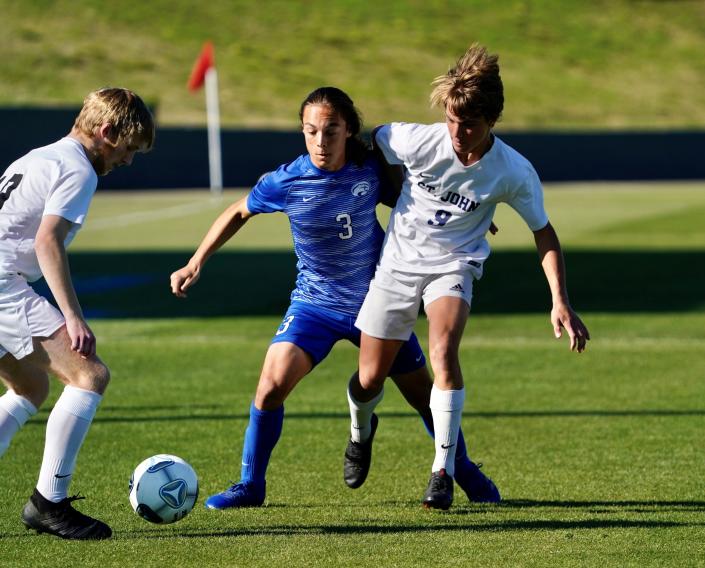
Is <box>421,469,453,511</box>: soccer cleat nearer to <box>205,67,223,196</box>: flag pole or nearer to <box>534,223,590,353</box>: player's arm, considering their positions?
<box>534,223,590,353</box>: player's arm

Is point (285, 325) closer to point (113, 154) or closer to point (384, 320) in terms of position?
point (384, 320)

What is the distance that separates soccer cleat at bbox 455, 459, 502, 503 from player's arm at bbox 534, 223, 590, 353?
0.87 meters

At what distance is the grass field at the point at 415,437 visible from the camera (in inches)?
219

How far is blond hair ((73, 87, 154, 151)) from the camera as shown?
547 centimetres

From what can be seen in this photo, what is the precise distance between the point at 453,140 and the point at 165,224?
69.4 ft

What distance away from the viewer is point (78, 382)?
552 centimetres

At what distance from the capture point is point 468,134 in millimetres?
5926

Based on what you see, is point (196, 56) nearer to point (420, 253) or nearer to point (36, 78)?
point (36, 78)

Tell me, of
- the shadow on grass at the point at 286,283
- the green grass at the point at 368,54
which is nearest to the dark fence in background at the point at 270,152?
the green grass at the point at 368,54

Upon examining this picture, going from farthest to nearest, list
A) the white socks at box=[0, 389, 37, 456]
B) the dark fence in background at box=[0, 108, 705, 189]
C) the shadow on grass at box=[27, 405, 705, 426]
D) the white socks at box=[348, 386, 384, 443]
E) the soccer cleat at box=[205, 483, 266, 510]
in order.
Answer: the dark fence in background at box=[0, 108, 705, 189]
the shadow on grass at box=[27, 405, 705, 426]
the white socks at box=[348, 386, 384, 443]
the soccer cleat at box=[205, 483, 266, 510]
the white socks at box=[0, 389, 37, 456]

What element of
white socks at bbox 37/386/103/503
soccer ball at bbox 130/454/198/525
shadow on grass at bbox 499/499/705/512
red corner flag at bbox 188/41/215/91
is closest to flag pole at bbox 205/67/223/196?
red corner flag at bbox 188/41/215/91

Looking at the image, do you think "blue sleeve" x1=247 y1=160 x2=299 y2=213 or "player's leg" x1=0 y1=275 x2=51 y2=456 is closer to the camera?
"player's leg" x1=0 y1=275 x2=51 y2=456

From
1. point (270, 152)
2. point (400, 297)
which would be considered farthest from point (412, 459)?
point (270, 152)

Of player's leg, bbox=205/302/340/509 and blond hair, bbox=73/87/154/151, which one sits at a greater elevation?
blond hair, bbox=73/87/154/151
